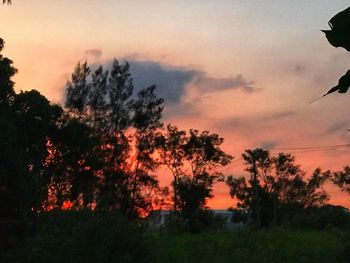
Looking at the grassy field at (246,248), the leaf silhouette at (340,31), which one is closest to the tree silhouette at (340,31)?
the leaf silhouette at (340,31)

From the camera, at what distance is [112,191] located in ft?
139

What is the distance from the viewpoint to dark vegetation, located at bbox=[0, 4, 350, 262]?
16.9 metres

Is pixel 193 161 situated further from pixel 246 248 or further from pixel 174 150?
pixel 246 248

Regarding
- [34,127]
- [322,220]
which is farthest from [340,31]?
[322,220]

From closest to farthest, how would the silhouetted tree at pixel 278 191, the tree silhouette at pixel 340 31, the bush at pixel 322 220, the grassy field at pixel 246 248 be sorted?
the tree silhouette at pixel 340 31
the grassy field at pixel 246 248
the bush at pixel 322 220
the silhouetted tree at pixel 278 191

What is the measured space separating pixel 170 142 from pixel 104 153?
46.1ft

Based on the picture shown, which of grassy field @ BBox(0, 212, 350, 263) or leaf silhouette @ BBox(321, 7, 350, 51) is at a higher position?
grassy field @ BBox(0, 212, 350, 263)

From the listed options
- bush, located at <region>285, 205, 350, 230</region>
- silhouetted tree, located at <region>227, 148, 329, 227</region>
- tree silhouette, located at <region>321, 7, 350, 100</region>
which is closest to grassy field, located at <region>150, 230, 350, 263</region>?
bush, located at <region>285, 205, 350, 230</region>

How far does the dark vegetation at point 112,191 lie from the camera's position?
55.6 ft

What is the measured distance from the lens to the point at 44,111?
30.1 metres

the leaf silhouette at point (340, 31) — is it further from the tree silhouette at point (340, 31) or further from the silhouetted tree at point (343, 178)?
the silhouetted tree at point (343, 178)

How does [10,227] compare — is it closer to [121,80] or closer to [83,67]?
[83,67]

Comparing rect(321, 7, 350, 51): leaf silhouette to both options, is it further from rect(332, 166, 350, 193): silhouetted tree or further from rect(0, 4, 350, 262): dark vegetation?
rect(332, 166, 350, 193): silhouetted tree

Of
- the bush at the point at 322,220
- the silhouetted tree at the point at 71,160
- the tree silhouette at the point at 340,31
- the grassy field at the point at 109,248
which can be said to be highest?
the silhouetted tree at the point at 71,160
